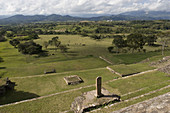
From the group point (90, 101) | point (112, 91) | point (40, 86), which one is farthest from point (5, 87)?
point (112, 91)

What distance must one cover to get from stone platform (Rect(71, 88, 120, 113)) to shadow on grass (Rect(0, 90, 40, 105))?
25.5 ft

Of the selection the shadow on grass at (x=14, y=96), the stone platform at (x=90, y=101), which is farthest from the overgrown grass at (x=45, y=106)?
Result: the shadow on grass at (x=14, y=96)

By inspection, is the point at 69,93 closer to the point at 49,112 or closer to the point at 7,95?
the point at 49,112

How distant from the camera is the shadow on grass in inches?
628

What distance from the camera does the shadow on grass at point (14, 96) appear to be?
16.0 metres

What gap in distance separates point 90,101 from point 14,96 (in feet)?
37.3

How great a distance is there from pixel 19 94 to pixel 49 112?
24.7ft

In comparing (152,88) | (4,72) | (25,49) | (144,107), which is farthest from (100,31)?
(144,107)

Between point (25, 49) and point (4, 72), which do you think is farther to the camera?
point (25, 49)

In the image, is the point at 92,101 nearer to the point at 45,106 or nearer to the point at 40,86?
the point at 45,106

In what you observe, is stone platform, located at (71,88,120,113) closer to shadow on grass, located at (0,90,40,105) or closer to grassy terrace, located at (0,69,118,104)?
grassy terrace, located at (0,69,118,104)

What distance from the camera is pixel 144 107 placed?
595 centimetres

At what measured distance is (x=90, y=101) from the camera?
1255 cm

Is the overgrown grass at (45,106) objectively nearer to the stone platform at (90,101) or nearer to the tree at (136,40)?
the stone platform at (90,101)
